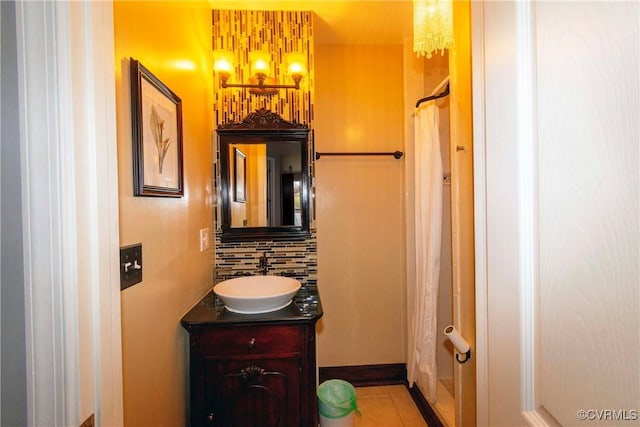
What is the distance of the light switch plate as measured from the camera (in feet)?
2.94

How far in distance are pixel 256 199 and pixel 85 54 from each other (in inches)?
59.4

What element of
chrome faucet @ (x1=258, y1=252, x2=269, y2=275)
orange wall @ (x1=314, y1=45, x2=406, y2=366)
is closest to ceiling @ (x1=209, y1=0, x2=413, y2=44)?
orange wall @ (x1=314, y1=45, x2=406, y2=366)

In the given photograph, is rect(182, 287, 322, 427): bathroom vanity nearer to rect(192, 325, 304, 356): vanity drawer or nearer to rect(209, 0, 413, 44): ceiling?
rect(192, 325, 304, 356): vanity drawer

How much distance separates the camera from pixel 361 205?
2.32 meters

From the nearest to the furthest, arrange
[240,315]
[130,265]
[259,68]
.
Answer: [130,265] → [240,315] → [259,68]

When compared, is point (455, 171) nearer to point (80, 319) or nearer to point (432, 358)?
point (432, 358)

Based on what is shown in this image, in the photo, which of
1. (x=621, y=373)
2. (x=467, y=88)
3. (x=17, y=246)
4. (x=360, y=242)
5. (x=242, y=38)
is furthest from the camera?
(x=360, y=242)

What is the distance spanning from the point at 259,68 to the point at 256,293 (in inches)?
57.2

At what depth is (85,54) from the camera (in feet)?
1.67

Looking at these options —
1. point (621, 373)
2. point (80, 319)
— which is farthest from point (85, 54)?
point (621, 373)

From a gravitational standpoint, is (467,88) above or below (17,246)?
above

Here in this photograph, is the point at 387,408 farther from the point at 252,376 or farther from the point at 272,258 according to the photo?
the point at 272,258

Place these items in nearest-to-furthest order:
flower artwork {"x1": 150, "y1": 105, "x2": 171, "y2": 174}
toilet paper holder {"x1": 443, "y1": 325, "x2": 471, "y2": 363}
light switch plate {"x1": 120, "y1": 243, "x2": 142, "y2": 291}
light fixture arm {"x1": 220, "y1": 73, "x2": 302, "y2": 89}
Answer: light switch plate {"x1": 120, "y1": 243, "x2": 142, "y2": 291} < flower artwork {"x1": 150, "y1": 105, "x2": 171, "y2": 174} < toilet paper holder {"x1": 443, "y1": 325, "x2": 471, "y2": 363} < light fixture arm {"x1": 220, "y1": 73, "x2": 302, "y2": 89}

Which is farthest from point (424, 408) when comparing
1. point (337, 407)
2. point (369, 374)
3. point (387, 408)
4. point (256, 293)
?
point (256, 293)
